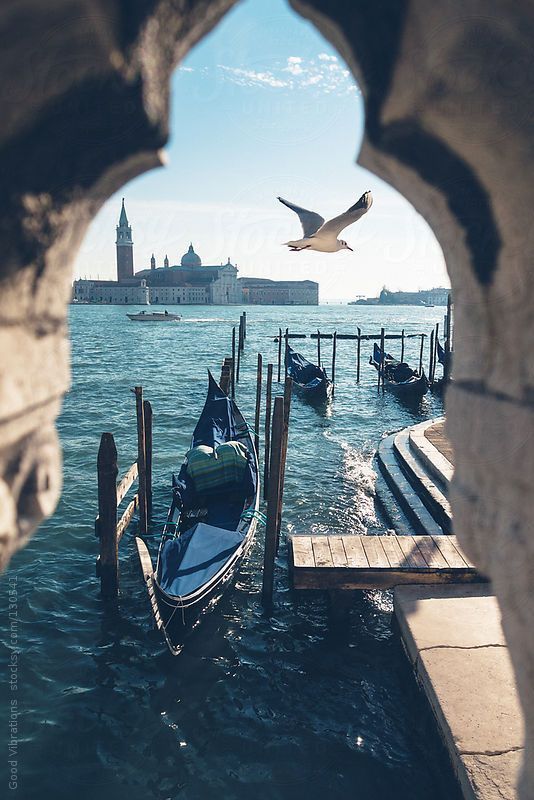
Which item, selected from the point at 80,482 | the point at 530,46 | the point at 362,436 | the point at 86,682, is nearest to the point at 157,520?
the point at 80,482

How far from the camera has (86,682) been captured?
14.6ft

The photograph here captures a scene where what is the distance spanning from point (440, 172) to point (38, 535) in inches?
271

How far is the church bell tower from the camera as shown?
10075 centimetres

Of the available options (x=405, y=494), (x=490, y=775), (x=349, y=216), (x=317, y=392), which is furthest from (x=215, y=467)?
(x=317, y=392)

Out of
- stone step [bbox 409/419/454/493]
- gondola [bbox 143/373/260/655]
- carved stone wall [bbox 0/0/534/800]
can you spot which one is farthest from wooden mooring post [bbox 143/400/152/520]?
carved stone wall [bbox 0/0/534/800]

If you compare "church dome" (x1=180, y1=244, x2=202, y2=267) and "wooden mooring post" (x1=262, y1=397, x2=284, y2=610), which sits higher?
"church dome" (x1=180, y1=244, x2=202, y2=267)

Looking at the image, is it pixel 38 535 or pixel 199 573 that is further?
pixel 38 535

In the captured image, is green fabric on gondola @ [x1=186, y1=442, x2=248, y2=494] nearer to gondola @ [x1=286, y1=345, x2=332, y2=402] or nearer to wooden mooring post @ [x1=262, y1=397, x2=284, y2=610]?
wooden mooring post @ [x1=262, y1=397, x2=284, y2=610]


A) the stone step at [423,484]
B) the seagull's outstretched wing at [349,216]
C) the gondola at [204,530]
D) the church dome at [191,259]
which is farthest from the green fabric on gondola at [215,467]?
the church dome at [191,259]

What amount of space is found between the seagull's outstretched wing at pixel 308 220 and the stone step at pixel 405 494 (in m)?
4.00

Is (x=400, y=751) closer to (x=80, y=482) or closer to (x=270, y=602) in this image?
(x=270, y=602)

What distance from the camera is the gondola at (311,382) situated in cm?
1606

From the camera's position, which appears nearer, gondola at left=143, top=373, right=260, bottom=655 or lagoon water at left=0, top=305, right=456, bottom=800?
lagoon water at left=0, top=305, right=456, bottom=800

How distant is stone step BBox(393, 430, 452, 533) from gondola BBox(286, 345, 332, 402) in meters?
6.15
